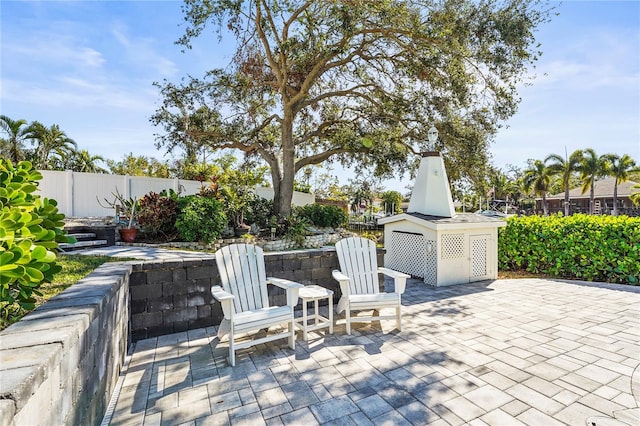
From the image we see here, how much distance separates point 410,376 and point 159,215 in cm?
625

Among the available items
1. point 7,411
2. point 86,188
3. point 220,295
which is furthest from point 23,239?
point 86,188

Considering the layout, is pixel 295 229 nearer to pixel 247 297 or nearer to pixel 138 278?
pixel 247 297

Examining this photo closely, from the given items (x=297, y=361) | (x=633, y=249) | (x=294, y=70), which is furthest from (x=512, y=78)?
(x=297, y=361)

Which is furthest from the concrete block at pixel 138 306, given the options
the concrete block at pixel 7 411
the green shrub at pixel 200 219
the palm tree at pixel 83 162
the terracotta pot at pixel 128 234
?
the palm tree at pixel 83 162

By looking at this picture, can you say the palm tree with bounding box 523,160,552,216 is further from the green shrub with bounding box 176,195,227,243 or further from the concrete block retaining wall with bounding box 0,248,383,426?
the concrete block retaining wall with bounding box 0,248,383,426

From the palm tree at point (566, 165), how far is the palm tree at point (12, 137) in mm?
37384

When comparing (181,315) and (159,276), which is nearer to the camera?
(159,276)

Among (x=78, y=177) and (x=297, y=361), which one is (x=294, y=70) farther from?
(x=297, y=361)

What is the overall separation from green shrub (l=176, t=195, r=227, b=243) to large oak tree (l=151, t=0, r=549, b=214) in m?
3.45

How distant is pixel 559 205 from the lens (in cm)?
3503

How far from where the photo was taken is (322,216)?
12008mm

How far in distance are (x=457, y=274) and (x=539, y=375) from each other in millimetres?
3661

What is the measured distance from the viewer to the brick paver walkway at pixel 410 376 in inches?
91.4

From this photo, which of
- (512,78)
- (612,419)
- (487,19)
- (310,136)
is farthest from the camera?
(310,136)
